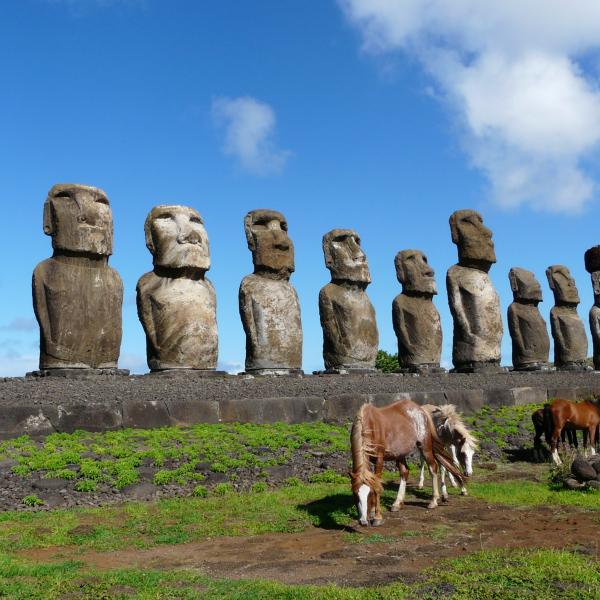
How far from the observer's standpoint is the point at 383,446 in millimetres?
8109

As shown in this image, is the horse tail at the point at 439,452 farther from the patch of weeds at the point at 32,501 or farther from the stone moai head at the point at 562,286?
the stone moai head at the point at 562,286

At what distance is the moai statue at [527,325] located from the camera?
23594 millimetres

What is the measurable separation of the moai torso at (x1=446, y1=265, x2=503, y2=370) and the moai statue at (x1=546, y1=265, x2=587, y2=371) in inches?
185

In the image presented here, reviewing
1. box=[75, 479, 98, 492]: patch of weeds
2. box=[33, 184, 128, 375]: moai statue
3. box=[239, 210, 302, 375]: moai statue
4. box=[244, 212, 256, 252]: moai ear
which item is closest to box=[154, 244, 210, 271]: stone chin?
box=[33, 184, 128, 375]: moai statue

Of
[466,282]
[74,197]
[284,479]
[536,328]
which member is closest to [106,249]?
[74,197]

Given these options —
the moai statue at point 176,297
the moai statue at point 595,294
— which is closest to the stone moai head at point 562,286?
the moai statue at point 595,294

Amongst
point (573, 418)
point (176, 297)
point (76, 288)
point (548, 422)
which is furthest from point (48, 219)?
point (573, 418)

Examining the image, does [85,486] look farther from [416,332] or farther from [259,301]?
[416,332]

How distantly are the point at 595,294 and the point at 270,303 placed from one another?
15.6 m

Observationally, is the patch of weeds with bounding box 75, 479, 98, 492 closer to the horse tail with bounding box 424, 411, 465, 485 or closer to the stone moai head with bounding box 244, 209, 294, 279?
the horse tail with bounding box 424, 411, 465, 485

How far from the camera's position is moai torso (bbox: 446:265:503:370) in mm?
21594

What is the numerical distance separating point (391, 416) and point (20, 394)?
21.3ft

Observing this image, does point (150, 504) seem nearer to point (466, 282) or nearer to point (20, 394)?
point (20, 394)

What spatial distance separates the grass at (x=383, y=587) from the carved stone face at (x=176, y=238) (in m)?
9.54
